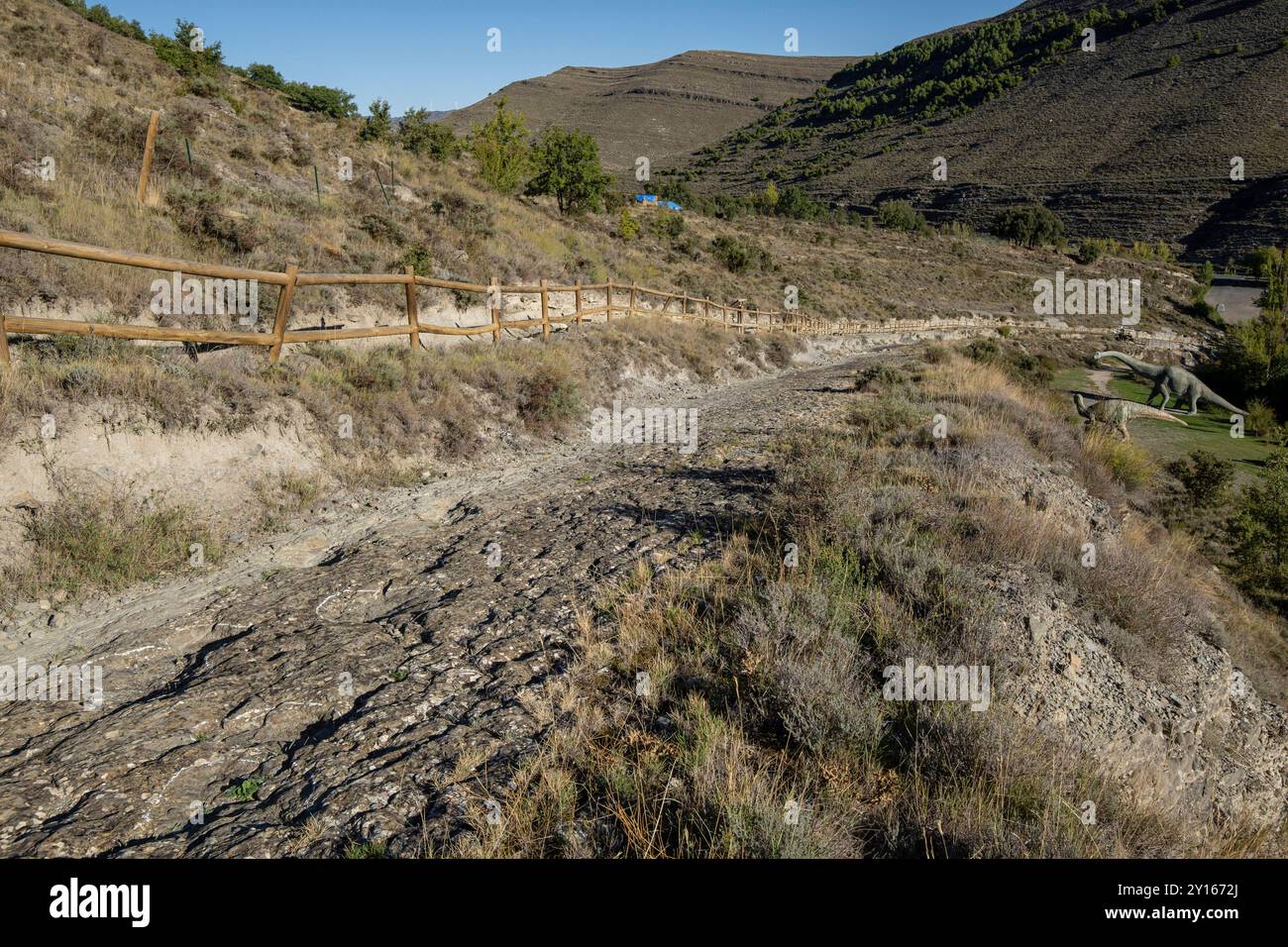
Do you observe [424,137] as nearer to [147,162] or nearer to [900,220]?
[147,162]

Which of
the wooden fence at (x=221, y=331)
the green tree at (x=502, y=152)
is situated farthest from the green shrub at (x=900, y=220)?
the wooden fence at (x=221, y=331)

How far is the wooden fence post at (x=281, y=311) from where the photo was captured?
7.51m

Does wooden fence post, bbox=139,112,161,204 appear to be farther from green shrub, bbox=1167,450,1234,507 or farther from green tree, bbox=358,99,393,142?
green shrub, bbox=1167,450,1234,507

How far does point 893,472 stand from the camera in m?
7.07

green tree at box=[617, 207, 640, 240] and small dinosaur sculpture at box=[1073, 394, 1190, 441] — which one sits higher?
green tree at box=[617, 207, 640, 240]

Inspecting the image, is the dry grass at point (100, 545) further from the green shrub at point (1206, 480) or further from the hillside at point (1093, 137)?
the hillside at point (1093, 137)

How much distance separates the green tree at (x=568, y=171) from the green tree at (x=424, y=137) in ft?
13.5

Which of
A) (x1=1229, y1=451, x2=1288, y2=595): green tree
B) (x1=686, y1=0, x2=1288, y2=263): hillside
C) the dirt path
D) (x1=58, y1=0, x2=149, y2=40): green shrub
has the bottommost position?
(x1=1229, y1=451, x2=1288, y2=595): green tree

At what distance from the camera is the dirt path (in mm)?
2842

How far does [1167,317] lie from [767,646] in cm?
6765

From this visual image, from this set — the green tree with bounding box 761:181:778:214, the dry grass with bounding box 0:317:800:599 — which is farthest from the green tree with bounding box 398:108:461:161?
the green tree with bounding box 761:181:778:214

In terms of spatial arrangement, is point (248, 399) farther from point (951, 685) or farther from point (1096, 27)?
point (1096, 27)

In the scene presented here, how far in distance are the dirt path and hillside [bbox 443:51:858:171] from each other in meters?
94.6
